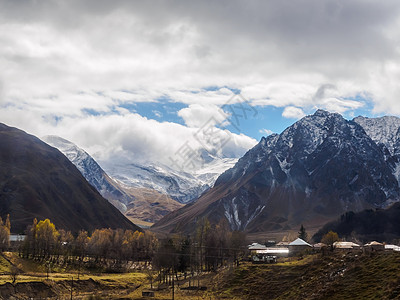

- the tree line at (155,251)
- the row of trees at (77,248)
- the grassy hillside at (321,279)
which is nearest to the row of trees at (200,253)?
the tree line at (155,251)

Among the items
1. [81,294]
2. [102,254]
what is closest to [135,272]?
→ [102,254]

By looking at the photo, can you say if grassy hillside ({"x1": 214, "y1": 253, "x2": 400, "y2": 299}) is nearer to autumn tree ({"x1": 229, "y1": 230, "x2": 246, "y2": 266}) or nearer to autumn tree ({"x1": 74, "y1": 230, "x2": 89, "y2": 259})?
autumn tree ({"x1": 229, "y1": 230, "x2": 246, "y2": 266})

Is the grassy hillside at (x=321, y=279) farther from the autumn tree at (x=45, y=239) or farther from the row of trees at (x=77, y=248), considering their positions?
the autumn tree at (x=45, y=239)

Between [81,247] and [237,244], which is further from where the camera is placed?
[81,247]

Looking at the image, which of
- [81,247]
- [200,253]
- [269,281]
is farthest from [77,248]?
[269,281]

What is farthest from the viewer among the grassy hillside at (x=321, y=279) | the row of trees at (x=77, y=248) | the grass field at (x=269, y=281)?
the row of trees at (x=77, y=248)

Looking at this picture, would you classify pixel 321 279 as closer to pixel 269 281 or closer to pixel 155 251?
pixel 269 281

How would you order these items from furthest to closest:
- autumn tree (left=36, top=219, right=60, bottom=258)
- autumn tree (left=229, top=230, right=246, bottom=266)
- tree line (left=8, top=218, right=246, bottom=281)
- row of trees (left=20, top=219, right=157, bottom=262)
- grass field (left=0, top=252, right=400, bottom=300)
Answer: autumn tree (left=36, top=219, right=60, bottom=258)
row of trees (left=20, top=219, right=157, bottom=262)
autumn tree (left=229, top=230, right=246, bottom=266)
tree line (left=8, top=218, right=246, bottom=281)
grass field (left=0, top=252, right=400, bottom=300)

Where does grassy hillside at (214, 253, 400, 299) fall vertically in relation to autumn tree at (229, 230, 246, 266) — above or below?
below

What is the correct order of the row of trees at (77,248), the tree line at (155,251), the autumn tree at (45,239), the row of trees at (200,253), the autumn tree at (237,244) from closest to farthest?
the row of trees at (200,253) < the tree line at (155,251) < the autumn tree at (237,244) < the row of trees at (77,248) < the autumn tree at (45,239)

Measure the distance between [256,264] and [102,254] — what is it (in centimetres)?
7426

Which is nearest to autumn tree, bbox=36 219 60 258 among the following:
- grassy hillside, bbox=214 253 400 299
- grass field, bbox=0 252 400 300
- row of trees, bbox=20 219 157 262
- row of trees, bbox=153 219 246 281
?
row of trees, bbox=20 219 157 262

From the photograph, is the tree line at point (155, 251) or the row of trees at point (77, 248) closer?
the tree line at point (155, 251)

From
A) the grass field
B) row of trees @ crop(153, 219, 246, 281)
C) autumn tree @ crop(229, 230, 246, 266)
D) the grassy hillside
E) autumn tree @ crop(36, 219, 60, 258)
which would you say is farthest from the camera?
autumn tree @ crop(36, 219, 60, 258)
